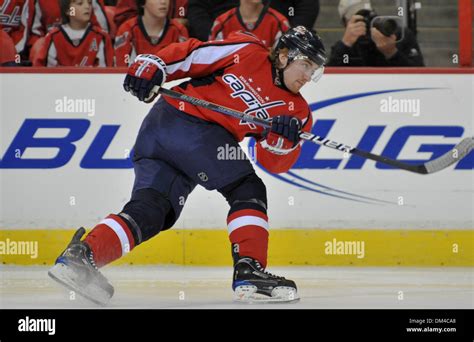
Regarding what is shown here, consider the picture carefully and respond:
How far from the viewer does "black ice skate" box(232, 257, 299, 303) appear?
4598 millimetres

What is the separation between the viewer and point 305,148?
5871 mm

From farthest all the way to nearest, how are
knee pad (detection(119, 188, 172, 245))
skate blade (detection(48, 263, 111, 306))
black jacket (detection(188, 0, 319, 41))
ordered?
black jacket (detection(188, 0, 319, 41)) → knee pad (detection(119, 188, 172, 245)) → skate blade (detection(48, 263, 111, 306))

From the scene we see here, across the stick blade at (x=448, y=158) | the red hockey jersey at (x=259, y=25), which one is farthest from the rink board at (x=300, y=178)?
the stick blade at (x=448, y=158)

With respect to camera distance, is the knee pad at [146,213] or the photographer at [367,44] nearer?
the knee pad at [146,213]

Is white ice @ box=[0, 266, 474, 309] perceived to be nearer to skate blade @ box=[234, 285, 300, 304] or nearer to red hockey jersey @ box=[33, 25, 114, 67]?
skate blade @ box=[234, 285, 300, 304]

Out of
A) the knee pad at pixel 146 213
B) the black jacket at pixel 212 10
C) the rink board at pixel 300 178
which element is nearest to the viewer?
the knee pad at pixel 146 213

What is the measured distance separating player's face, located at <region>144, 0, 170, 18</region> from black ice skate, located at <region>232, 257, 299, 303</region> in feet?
6.02

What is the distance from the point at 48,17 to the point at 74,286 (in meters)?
2.19

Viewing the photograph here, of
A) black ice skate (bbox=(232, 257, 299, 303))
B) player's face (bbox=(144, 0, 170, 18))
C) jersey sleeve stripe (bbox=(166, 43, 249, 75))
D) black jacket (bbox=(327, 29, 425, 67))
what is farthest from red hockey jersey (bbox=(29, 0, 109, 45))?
black ice skate (bbox=(232, 257, 299, 303))

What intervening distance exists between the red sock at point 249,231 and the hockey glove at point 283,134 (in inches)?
10.4

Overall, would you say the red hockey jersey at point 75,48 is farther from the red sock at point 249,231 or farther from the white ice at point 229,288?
the red sock at point 249,231

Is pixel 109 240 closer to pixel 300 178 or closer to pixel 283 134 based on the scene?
pixel 283 134

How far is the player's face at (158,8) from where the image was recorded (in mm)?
6035
